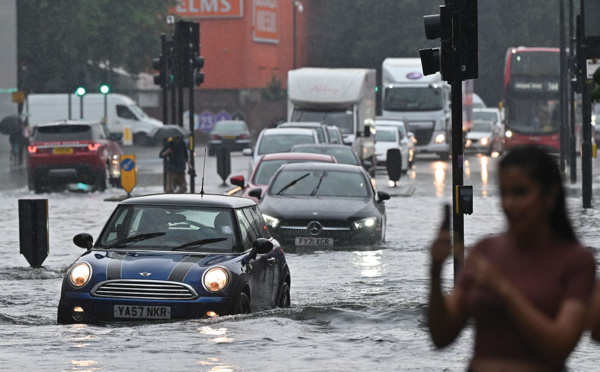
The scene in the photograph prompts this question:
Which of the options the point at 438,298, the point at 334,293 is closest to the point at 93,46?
the point at 334,293

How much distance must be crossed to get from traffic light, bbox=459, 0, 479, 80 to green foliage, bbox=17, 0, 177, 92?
50.3m

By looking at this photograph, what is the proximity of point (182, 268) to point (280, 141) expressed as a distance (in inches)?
778

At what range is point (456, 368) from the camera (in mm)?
9055

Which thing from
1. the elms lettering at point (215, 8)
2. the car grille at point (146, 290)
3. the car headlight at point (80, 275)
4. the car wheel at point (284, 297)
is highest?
the elms lettering at point (215, 8)

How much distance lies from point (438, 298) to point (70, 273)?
24.1ft

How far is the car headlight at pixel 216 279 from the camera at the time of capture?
1083 cm

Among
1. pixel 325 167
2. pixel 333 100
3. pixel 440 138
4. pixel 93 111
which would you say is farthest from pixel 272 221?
pixel 93 111

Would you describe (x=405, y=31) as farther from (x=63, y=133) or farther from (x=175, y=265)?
(x=175, y=265)

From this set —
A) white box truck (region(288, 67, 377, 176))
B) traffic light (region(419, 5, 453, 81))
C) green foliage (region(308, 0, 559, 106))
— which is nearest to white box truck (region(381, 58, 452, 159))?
white box truck (region(288, 67, 377, 176))

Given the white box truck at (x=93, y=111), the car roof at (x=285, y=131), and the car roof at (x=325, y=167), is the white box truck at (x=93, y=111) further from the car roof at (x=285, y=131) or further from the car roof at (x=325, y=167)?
the car roof at (x=325, y=167)

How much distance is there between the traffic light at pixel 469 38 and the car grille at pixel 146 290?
3661 mm

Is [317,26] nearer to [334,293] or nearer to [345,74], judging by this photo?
[345,74]

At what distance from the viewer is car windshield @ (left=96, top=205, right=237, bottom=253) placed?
38.0 ft

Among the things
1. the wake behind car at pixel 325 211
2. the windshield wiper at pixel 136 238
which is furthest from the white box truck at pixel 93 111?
the windshield wiper at pixel 136 238
